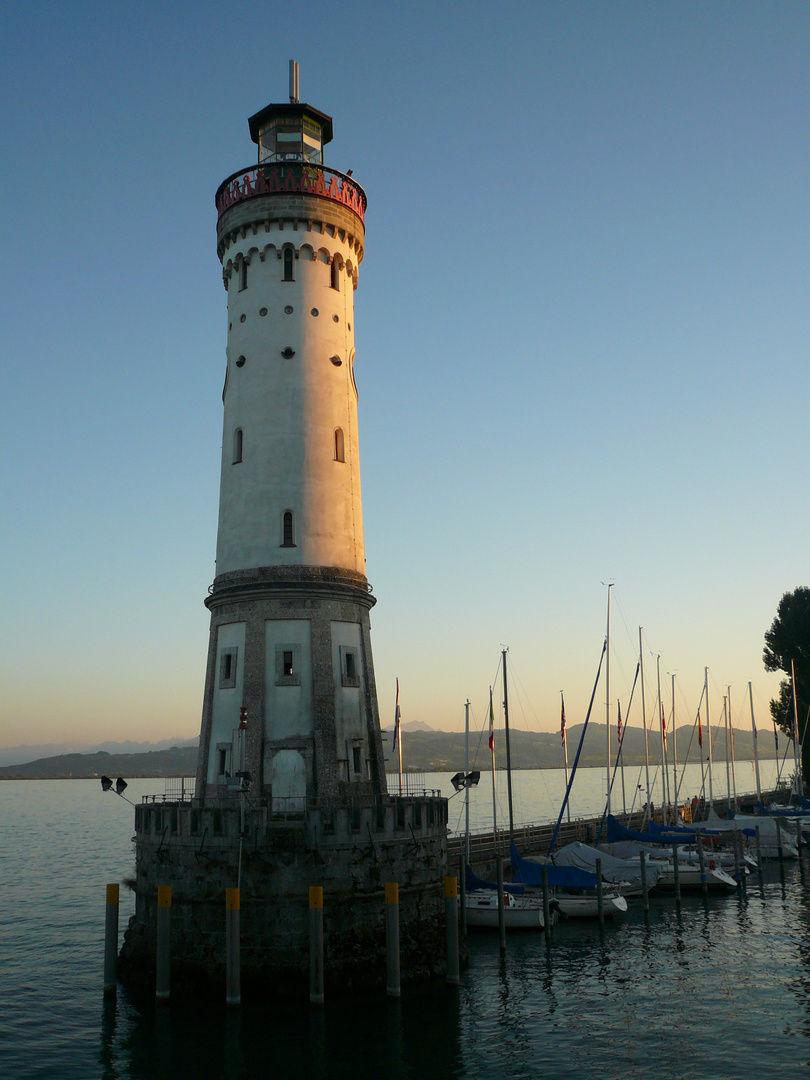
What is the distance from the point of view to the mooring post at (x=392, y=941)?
3319 cm

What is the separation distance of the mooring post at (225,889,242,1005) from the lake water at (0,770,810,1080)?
2.15 feet

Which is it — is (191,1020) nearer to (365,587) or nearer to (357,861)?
(357,861)

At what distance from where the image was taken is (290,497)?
4422 cm

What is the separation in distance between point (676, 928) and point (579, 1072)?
75.2 ft

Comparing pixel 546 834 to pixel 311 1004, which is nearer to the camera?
pixel 311 1004

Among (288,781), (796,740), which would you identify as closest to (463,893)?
(288,781)

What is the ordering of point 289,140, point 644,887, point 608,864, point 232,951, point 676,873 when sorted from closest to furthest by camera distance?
1. point 232,951
2. point 289,140
3. point 644,887
4. point 676,873
5. point 608,864

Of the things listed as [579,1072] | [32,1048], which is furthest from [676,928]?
[32,1048]

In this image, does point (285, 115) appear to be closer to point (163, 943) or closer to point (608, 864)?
point (163, 943)

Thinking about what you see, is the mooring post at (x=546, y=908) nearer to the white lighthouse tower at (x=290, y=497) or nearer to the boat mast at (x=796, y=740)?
the white lighthouse tower at (x=290, y=497)

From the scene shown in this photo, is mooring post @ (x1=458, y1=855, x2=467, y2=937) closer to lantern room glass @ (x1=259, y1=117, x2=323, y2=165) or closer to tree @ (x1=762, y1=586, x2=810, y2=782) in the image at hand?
lantern room glass @ (x1=259, y1=117, x2=323, y2=165)

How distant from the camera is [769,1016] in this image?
1300 inches

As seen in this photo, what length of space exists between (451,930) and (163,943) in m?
11.1

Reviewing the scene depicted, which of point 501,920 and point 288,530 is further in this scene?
point 288,530
